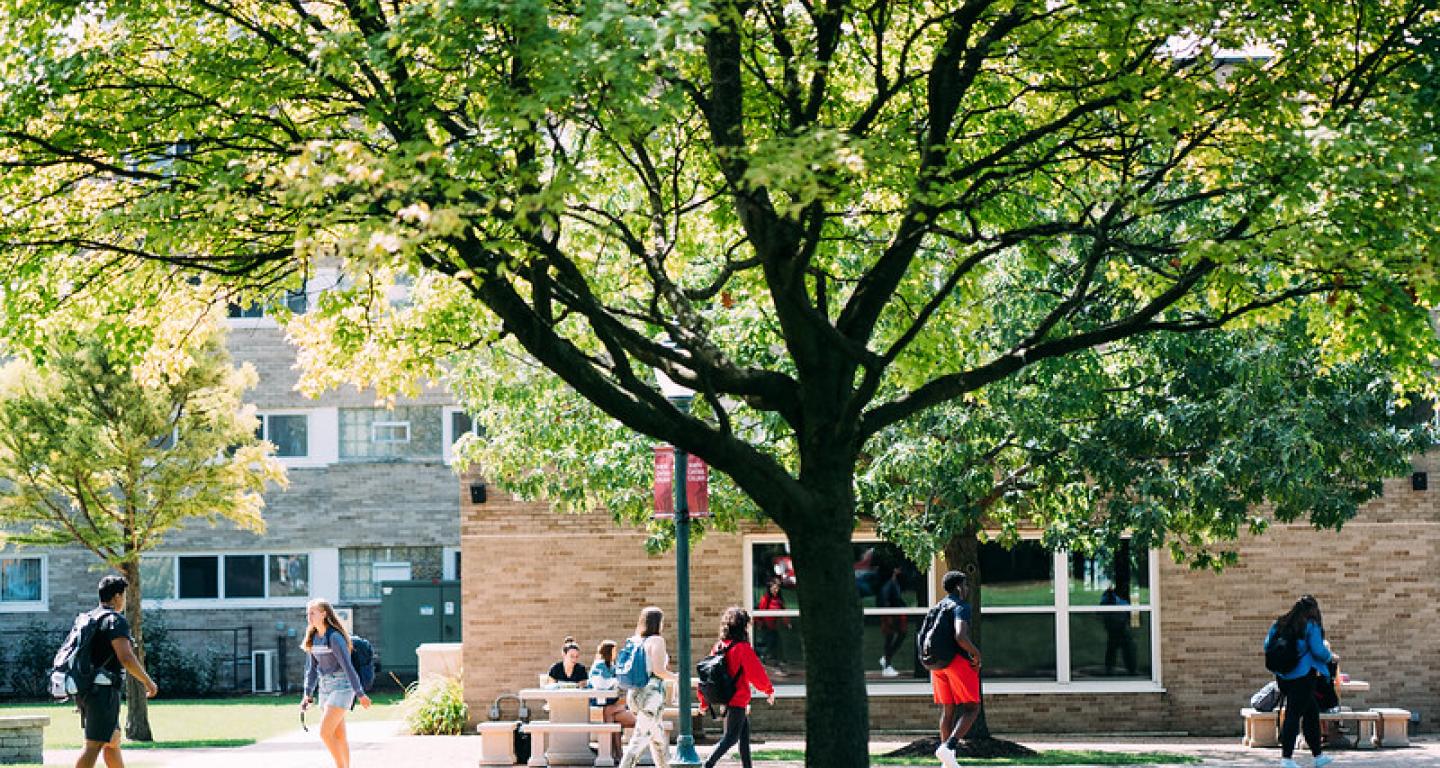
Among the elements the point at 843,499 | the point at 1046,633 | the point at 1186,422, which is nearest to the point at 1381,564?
the point at 1046,633

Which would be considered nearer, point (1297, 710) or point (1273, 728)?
point (1297, 710)

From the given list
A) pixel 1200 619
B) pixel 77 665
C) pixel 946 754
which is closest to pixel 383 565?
pixel 1200 619

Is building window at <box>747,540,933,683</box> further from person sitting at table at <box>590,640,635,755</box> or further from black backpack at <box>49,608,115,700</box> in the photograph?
black backpack at <box>49,608,115,700</box>

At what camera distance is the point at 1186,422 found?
696 inches

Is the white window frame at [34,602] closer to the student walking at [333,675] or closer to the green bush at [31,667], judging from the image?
the green bush at [31,667]

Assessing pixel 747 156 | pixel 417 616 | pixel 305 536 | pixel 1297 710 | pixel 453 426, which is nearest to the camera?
pixel 747 156

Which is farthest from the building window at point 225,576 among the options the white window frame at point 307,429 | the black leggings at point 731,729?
the black leggings at point 731,729

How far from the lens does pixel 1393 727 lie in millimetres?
20031

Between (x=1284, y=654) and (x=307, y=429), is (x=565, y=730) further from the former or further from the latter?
(x=307, y=429)

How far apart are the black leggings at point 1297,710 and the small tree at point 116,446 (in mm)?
14530

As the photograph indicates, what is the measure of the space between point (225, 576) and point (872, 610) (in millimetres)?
16193

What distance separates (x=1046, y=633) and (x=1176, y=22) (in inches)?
504

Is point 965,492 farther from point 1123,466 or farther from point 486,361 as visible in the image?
point 486,361

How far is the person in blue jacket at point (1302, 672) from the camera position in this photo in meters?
15.9
